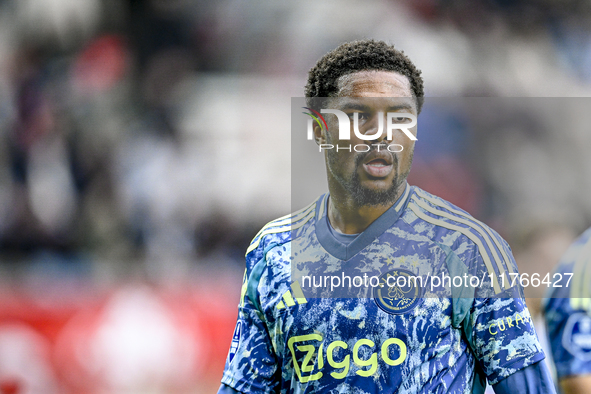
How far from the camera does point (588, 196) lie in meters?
2.82

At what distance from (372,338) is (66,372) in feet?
10.1

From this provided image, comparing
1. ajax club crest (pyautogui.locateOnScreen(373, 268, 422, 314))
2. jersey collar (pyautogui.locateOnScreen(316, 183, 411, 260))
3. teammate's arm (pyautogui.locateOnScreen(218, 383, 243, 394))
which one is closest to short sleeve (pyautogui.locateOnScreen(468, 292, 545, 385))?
ajax club crest (pyautogui.locateOnScreen(373, 268, 422, 314))

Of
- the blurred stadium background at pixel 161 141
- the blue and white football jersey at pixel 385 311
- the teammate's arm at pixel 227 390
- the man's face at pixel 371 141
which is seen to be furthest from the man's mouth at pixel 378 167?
the blurred stadium background at pixel 161 141

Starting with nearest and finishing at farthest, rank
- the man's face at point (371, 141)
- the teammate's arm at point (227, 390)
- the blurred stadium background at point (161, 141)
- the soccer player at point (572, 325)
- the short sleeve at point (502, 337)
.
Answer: the short sleeve at point (502, 337)
the man's face at point (371, 141)
the teammate's arm at point (227, 390)
the soccer player at point (572, 325)
the blurred stadium background at point (161, 141)

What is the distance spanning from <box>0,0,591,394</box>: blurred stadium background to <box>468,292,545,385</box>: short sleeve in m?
2.37

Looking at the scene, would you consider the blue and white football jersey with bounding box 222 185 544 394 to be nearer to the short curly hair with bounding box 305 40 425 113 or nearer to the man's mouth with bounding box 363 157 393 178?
the man's mouth with bounding box 363 157 393 178

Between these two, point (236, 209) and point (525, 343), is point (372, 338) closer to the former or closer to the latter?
point (525, 343)

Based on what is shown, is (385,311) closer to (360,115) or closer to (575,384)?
(360,115)

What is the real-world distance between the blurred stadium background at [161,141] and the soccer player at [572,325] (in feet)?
5.97

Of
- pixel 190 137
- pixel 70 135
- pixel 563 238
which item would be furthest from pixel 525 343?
pixel 70 135

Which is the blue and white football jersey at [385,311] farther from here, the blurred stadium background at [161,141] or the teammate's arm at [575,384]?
the blurred stadium background at [161,141]

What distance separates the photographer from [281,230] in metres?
2.00

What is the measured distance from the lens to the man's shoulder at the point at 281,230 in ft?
6.47

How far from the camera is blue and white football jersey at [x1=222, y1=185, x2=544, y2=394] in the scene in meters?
1.62
